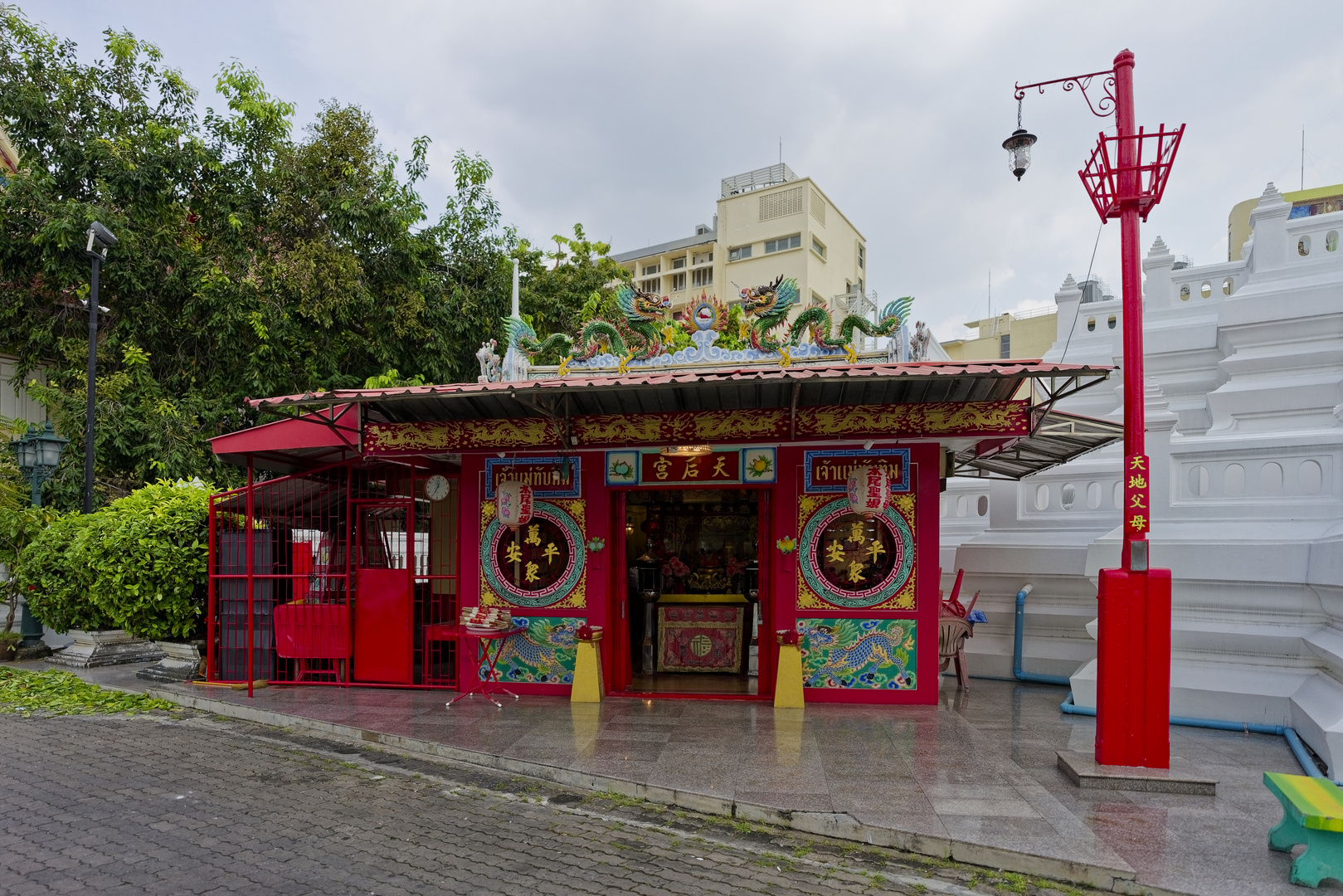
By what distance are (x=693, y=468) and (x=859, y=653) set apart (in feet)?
8.31

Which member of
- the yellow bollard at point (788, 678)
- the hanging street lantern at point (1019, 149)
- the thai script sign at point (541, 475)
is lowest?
the yellow bollard at point (788, 678)

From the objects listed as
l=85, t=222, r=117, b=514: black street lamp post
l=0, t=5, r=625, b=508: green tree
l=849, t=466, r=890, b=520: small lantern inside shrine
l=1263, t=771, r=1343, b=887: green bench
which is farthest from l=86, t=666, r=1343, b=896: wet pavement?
l=0, t=5, r=625, b=508: green tree

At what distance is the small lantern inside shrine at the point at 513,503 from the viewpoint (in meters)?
8.30

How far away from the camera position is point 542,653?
848 cm

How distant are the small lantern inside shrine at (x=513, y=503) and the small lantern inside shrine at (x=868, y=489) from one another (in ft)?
11.1

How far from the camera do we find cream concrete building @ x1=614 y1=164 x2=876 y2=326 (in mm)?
36031

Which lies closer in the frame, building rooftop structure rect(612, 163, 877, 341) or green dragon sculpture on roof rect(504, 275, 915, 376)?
green dragon sculpture on roof rect(504, 275, 915, 376)

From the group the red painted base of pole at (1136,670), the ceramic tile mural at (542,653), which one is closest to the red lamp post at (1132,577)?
the red painted base of pole at (1136,670)

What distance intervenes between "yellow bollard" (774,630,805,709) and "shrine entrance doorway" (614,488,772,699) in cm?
62

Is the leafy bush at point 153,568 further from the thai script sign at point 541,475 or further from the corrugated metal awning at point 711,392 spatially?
the thai script sign at point 541,475

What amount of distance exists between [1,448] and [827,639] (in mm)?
13990

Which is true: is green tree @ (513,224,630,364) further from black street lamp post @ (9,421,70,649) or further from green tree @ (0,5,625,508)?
black street lamp post @ (9,421,70,649)

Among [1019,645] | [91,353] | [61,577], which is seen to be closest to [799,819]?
[1019,645]

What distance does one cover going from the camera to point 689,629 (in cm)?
973
